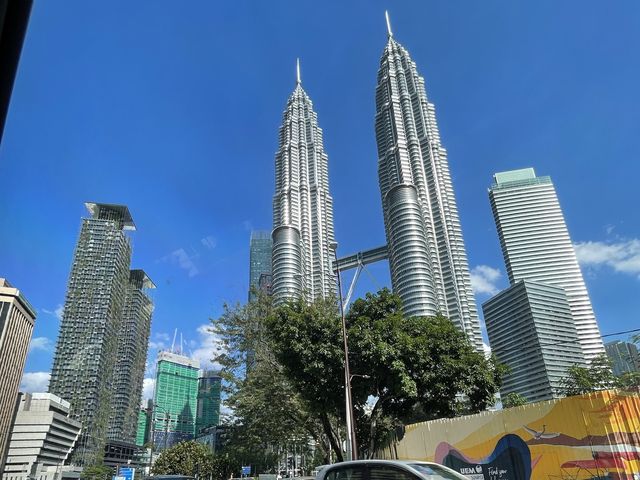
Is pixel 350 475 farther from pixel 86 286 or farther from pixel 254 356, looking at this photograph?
pixel 86 286

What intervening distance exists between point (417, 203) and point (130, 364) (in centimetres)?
11620

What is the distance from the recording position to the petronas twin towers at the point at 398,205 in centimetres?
11706

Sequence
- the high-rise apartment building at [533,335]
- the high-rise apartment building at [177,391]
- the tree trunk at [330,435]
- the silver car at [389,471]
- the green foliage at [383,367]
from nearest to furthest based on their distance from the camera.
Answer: the silver car at [389,471], the green foliage at [383,367], the tree trunk at [330,435], the high-rise apartment building at [533,335], the high-rise apartment building at [177,391]

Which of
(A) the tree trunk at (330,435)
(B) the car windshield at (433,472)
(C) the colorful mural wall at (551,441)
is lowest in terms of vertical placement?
(B) the car windshield at (433,472)

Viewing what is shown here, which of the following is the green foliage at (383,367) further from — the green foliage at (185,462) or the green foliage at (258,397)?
the green foliage at (185,462)

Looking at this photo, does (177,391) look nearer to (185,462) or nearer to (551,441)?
(185,462)

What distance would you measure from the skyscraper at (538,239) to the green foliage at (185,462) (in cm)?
11640

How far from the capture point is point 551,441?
12.8 meters

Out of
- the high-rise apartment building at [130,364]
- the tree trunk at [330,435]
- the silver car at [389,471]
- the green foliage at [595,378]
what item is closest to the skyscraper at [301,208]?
the high-rise apartment building at [130,364]

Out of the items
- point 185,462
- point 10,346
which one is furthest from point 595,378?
point 10,346

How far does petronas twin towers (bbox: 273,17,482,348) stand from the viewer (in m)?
117

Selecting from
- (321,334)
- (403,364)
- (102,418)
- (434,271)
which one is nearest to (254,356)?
(321,334)

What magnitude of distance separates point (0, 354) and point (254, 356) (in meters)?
72.7

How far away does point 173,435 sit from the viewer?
521ft
